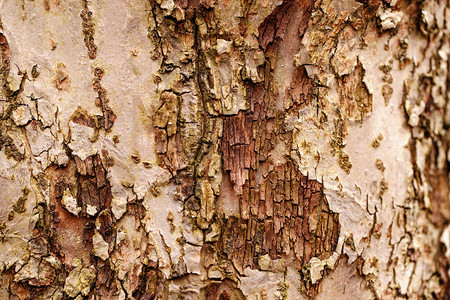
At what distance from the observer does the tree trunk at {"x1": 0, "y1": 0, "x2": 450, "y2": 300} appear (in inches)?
39.2

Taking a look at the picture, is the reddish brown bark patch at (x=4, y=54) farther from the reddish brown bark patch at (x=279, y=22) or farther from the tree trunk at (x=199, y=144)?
the reddish brown bark patch at (x=279, y=22)

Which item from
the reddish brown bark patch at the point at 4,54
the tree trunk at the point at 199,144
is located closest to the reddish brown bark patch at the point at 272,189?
the tree trunk at the point at 199,144

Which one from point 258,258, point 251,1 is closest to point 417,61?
point 251,1

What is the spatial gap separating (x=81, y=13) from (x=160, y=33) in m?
0.22

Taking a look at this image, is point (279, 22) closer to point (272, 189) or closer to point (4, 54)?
point (272, 189)

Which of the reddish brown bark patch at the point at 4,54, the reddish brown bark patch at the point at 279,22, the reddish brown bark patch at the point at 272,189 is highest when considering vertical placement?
the reddish brown bark patch at the point at 279,22

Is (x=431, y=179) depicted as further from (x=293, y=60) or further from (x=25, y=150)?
(x=25, y=150)

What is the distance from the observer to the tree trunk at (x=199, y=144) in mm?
997

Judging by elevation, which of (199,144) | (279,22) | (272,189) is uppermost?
(279,22)

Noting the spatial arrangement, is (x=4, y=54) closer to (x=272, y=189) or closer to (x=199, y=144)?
(x=199, y=144)

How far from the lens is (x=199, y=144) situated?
1018 millimetres

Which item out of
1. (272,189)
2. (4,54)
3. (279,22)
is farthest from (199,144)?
(4,54)

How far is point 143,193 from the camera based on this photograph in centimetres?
102

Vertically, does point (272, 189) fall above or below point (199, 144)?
below
